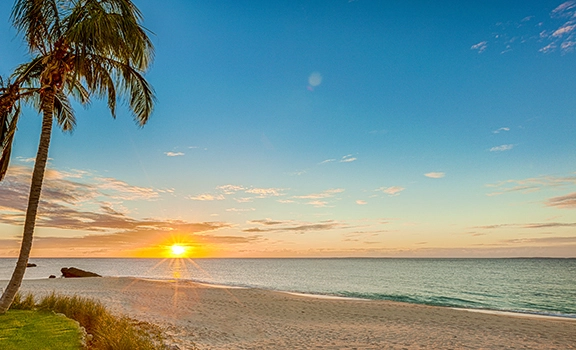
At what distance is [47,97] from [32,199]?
2.91 m

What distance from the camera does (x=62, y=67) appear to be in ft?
31.6

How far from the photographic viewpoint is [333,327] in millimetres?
13641

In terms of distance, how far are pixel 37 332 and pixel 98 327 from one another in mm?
1542

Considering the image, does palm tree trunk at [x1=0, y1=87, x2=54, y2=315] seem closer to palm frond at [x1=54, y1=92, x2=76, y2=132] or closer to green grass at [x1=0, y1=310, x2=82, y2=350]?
green grass at [x1=0, y1=310, x2=82, y2=350]

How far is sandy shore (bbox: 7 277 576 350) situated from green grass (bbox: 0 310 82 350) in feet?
9.53

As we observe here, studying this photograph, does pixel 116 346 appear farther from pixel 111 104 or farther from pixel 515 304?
pixel 515 304

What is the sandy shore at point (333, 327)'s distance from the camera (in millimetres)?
10883

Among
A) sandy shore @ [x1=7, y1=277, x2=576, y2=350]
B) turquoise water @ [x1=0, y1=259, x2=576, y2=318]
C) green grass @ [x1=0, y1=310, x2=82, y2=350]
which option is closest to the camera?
green grass @ [x1=0, y1=310, x2=82, y2=350]

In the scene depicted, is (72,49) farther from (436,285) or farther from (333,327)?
(436,285)

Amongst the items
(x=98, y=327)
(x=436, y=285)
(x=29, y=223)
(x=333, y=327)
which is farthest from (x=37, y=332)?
(x=436, y=285)

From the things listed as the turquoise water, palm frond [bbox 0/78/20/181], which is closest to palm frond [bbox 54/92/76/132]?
palm frond [bbox 0/78/20/181]

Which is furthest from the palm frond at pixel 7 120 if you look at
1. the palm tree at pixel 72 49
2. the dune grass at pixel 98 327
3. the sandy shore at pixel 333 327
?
the sandy shore at pixel 333 327

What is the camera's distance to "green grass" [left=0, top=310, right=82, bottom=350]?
258 inches

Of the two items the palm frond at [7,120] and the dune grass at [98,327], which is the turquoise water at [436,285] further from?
the palm frond at [7,120]
